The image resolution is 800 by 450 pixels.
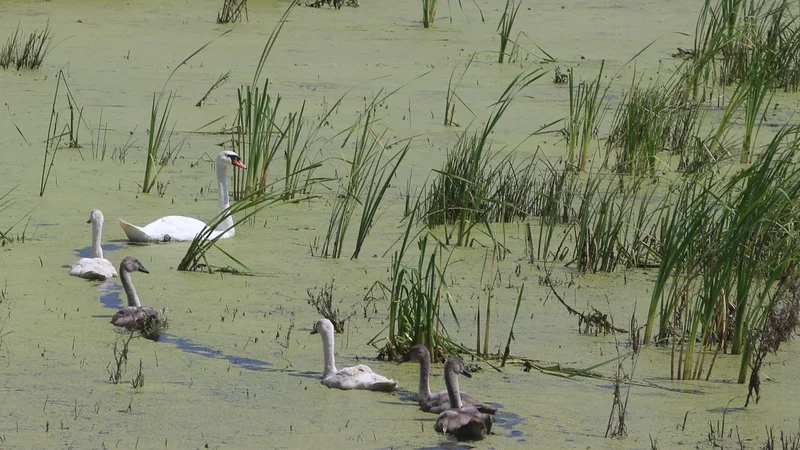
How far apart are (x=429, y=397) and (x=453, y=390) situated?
0.22 meters

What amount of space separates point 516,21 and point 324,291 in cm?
848

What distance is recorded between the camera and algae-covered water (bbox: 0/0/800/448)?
409cm

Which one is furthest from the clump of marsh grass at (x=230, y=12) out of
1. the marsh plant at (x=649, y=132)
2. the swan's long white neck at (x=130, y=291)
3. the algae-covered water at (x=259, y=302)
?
the swan's long white neck at (x=130, y=291)

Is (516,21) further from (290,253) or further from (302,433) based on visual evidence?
(302,433)

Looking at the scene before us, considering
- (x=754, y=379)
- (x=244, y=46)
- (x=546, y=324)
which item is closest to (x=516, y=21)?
(x=244, y=46)

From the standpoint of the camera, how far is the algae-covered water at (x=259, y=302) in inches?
161

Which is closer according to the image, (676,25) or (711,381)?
(711,381)

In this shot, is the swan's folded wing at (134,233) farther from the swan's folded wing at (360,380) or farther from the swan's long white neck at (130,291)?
the swan's folded wing at (360,380)

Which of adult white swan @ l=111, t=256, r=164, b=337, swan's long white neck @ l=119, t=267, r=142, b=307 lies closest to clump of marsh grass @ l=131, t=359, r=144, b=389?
adult white swan @ l=111, t=256, r=164, b=337

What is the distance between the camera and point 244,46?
465 inches

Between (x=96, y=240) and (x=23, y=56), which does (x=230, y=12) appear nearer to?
(x=23, y=56)

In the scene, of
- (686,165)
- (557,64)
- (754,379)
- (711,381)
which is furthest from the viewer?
(557,64)

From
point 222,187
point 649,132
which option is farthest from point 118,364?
point 649,132

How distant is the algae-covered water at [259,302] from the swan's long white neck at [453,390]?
13cm
